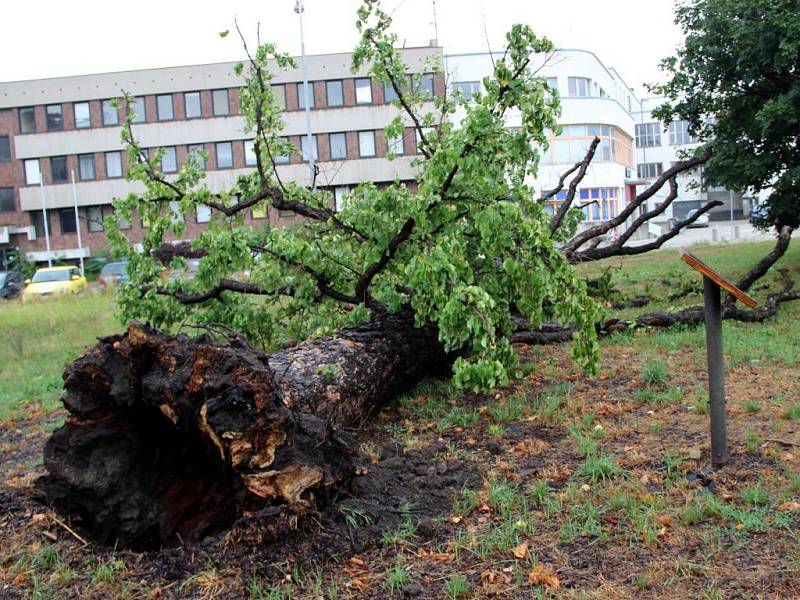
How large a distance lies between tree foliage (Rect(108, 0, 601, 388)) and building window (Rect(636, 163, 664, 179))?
70860mm

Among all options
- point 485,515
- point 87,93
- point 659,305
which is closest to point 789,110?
point 659,305

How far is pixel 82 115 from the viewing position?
4916 centimetres

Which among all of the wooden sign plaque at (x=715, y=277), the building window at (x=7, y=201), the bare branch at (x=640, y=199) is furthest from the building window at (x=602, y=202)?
the wooden sign plaque at (x=715, y=277)

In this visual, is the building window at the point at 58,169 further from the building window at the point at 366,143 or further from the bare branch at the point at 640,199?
the bare branch at the point at 640,199

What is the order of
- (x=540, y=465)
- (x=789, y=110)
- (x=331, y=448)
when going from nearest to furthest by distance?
(x=331, y=448) → (x=540, y=465) → (x=789, y=110)

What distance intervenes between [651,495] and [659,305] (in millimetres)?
7263

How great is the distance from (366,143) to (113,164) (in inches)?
585

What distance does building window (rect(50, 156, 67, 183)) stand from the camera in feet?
163

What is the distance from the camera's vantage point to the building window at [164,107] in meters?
48.6

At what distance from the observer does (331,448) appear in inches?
169

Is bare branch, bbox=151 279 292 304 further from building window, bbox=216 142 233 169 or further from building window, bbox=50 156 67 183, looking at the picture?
building window, bbox=50 156 67 183

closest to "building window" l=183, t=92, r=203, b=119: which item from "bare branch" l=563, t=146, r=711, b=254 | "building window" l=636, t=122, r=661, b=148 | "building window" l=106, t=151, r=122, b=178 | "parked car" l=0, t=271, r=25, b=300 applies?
"building window" l=106, t=151, r=122, b=178

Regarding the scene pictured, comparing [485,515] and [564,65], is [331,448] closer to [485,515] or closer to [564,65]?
[485,515]

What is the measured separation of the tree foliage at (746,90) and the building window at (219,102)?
1511 inches
